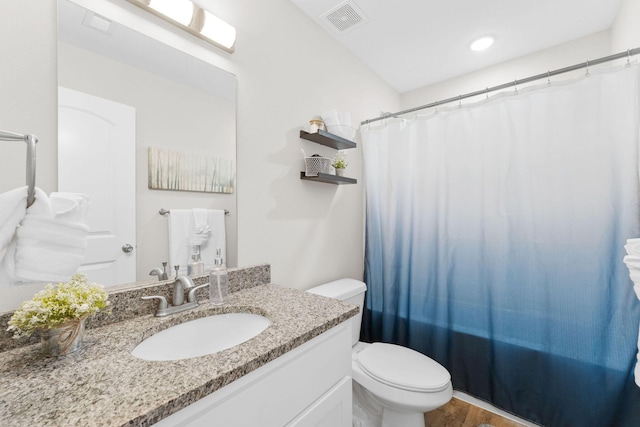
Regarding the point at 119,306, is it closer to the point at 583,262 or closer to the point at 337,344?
the point at 337,344

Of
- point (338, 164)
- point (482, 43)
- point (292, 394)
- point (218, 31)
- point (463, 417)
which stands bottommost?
point (463, 417)

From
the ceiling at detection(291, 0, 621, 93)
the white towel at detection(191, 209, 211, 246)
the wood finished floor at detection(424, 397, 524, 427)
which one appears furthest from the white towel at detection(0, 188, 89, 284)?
the wood finished floor at detection(424, 397, 524, 427)

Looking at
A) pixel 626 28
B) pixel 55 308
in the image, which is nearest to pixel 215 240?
pixel 55 308

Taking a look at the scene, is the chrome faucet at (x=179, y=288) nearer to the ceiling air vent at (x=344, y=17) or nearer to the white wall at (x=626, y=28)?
the ceiling air vent at (x=344, y=17)

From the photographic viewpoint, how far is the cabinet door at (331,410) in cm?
83

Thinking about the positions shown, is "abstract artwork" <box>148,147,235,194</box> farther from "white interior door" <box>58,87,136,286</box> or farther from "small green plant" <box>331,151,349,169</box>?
"small green plant" <box>331,151,349,169</box>

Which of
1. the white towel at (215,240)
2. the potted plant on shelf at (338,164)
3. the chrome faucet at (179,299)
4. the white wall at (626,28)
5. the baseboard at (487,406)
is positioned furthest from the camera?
the potted plant on shelf at (338,164)

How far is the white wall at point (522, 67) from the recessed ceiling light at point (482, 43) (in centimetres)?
31

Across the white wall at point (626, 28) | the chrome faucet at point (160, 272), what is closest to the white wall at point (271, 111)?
the chrome faucet at point (160, 272)

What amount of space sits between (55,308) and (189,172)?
640 mm

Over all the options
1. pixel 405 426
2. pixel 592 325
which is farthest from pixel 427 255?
pixel 405 426

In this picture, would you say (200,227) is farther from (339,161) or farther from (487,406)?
(487,406)

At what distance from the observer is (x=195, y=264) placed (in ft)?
3.85

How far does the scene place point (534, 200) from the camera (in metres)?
1.50
